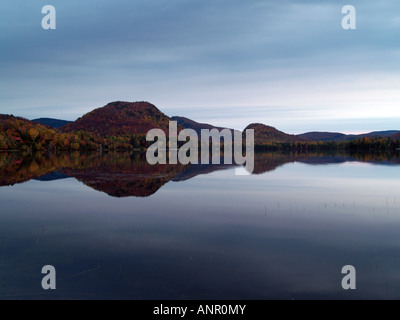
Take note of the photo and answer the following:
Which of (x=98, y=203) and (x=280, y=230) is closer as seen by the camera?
(x=280, y=230)

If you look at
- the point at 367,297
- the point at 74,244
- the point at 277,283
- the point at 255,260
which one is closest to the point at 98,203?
the point at 74,244

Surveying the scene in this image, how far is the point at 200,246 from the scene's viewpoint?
16438mm

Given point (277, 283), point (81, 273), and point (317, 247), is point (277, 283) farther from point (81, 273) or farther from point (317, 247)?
point (81, 273)

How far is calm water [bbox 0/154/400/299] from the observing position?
39.0ft

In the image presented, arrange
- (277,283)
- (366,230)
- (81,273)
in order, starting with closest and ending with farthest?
(277,283)
(81,273)
(366,230)

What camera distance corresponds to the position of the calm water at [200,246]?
468 inches

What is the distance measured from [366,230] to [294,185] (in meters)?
21.1

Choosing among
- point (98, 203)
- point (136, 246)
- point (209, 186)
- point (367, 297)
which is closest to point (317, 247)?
point (367, 297)

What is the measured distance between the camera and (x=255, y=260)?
47.4 feet

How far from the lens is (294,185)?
40375 millimetres

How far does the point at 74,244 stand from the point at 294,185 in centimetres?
2908

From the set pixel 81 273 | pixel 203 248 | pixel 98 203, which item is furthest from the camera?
pixel 98 203

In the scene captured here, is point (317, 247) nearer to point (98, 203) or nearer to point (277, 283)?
point (277, 283)
